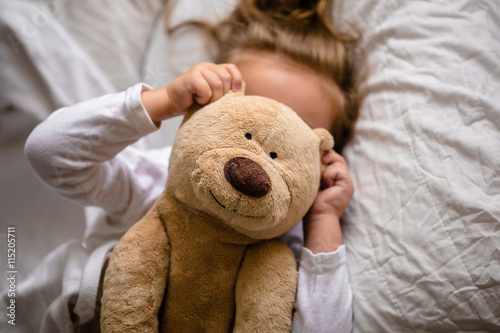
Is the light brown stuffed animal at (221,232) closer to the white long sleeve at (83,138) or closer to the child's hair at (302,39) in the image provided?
the white long sleeve at (83,138)

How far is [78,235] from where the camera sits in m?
0.55

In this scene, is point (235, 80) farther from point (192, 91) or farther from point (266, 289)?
point (266, 289)

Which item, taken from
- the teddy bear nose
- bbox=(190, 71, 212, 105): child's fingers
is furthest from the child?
the teddy bear nose

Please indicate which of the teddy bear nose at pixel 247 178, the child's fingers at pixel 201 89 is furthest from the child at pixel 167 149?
the teddy bear nose at pixel 247 178

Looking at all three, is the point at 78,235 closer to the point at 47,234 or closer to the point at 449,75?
the point at 47,234

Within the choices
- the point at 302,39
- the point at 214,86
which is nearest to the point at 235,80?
the point at 214,86

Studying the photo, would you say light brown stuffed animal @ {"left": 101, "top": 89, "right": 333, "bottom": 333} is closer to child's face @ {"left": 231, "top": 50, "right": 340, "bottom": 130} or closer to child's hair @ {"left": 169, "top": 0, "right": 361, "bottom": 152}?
child's face @ {"left": 231, "top": 50, "right": 340, "bottom": 130}

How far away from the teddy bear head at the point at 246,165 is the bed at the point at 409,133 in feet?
0.53

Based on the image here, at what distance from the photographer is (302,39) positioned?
706 mm

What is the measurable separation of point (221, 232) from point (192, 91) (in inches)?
7.8

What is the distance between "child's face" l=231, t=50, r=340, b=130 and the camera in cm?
56

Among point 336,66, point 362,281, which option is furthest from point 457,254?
point 336,66

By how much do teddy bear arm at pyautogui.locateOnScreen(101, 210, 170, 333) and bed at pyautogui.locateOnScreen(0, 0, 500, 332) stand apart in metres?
0.24

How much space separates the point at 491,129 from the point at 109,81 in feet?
2.41
